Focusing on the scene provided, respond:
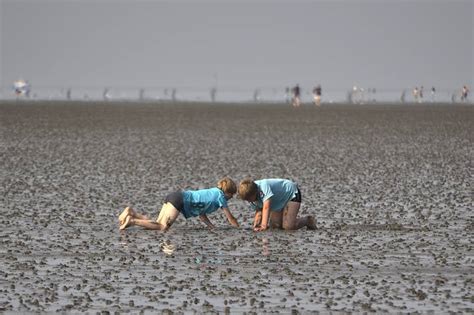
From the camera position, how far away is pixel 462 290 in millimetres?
15109

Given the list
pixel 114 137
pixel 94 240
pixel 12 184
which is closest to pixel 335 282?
pixel 94 240

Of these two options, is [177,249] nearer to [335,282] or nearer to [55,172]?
[335,282]

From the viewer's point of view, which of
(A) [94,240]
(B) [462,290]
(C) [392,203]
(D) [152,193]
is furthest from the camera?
(D) [152,193]

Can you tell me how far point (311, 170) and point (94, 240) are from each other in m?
13.7

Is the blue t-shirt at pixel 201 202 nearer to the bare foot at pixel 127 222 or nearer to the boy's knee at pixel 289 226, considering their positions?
the bare foot at pixel 127 222

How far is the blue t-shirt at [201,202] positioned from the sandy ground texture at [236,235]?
0.34m

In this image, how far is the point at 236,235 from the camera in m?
20.0

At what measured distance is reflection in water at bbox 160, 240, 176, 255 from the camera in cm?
1817

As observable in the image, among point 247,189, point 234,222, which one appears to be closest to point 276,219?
point 234,222

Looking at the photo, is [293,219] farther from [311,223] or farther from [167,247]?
[167,247]

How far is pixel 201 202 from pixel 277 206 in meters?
1.17

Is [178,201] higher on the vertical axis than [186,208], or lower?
higher

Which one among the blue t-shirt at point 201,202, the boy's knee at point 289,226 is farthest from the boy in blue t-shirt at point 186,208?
the boy's knee at point 289,226

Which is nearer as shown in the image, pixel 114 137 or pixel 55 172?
pixel 55 172
